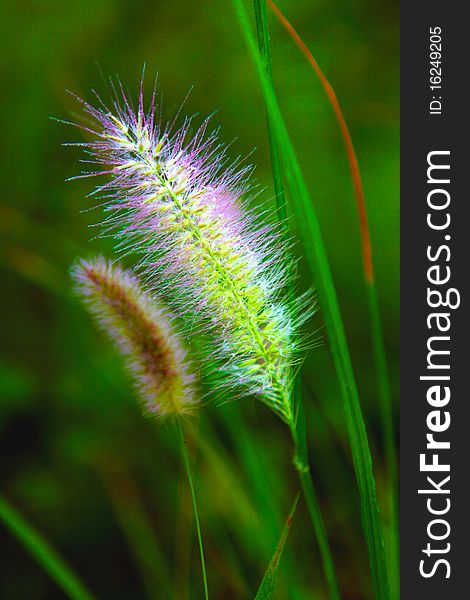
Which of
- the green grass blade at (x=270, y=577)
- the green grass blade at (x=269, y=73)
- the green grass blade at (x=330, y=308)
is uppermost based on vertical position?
the green grass blade at (x=269, y=73)

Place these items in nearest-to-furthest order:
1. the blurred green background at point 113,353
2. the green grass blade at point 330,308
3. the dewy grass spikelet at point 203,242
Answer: the green grass blade at point 330,308 < the dewy grass spikelet at point 203,242 < the blurred green background at point 113,353

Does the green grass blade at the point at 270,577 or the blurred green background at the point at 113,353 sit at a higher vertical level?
the blurred green background at the point at 113,353

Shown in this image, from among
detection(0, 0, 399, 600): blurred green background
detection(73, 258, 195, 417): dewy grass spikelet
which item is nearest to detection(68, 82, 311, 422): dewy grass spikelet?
detection(73, 258, 195, 417): dewy grass spikelet

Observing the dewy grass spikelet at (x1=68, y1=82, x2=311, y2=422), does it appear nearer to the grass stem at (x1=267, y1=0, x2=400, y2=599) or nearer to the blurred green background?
the grass stem at (x1=267, y1=0, x2=400, y2=599)

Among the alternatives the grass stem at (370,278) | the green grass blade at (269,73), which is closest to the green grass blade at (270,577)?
the grass stem at (370,278)

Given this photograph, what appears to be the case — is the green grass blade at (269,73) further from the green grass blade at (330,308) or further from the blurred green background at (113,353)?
the blurred green background at (113,353)

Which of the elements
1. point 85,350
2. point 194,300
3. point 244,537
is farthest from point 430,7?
point 85,350

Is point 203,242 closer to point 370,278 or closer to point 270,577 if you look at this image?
point 370,278
